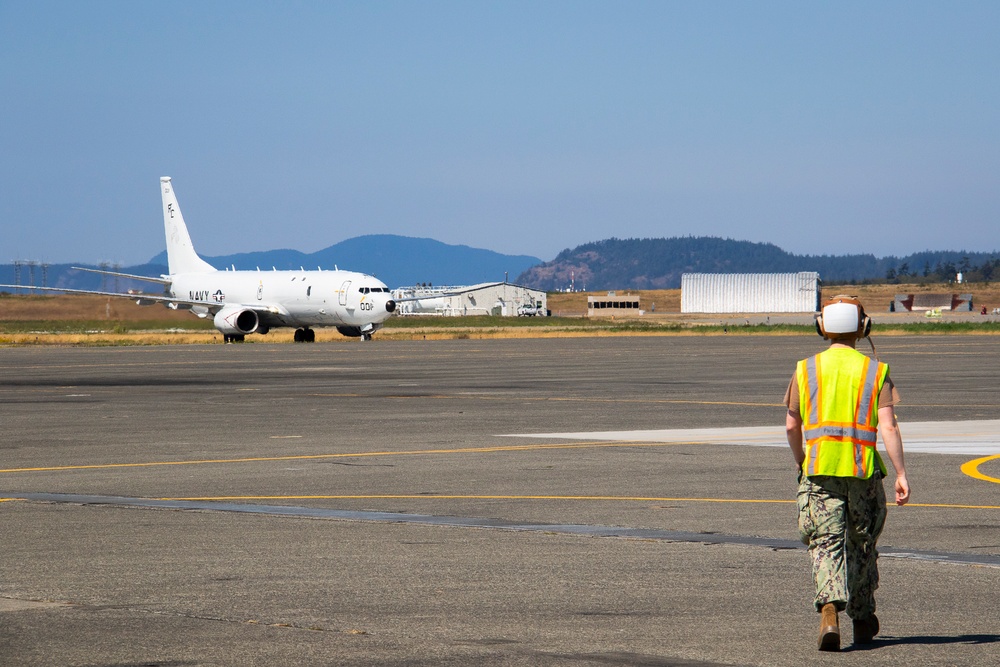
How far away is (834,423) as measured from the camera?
337 inches

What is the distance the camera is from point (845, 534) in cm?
841

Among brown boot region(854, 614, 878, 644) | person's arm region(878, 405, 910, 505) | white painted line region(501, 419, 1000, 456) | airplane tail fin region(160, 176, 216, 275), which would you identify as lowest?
white painted line region(501, 419, 1000, 456)

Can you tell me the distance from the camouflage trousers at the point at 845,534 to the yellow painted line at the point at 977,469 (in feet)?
27.4

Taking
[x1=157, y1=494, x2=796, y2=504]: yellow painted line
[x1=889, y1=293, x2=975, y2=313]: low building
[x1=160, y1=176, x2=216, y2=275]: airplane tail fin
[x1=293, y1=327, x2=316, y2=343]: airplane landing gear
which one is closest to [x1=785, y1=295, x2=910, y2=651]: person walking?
[x1=157, y1=494, x2=796, y2=504]: yellow painted line

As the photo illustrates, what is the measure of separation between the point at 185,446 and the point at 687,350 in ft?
132

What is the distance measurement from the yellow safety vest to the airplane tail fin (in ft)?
264

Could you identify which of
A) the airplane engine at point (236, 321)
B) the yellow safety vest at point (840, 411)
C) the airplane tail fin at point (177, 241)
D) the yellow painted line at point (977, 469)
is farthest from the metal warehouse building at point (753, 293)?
the yellow safety vest at point (840, 411)

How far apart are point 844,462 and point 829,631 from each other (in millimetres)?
1051

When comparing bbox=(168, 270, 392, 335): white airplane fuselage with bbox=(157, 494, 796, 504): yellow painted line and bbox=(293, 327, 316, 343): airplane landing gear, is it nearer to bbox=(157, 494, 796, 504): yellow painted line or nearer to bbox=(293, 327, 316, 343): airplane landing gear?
bbox=(293, 327, 316, 343): airplane landing gear

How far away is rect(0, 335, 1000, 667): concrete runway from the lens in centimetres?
826

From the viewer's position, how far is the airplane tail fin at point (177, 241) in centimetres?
8781

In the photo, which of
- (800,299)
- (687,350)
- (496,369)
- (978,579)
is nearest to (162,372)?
(496,369)

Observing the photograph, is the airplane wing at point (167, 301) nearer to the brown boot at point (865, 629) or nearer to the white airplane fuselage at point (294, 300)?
the white airplane fuselage at point (294, 300)

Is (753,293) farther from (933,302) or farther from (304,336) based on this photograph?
(304,336)
